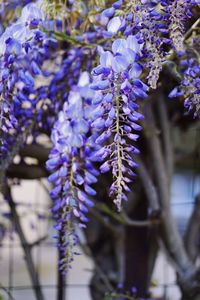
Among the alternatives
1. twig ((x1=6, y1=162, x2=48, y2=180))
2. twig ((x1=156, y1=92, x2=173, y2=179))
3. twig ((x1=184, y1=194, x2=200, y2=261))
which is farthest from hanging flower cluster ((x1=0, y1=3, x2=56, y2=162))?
twig ((x1=184, y1=194, x2=200, y2=261))

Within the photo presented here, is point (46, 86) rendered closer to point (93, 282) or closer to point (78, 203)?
point (78, 203)

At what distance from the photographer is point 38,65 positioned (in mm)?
1388

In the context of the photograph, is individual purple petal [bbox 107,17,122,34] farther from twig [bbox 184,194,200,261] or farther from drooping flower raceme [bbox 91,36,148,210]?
twig [bbox 184,194,200,261]

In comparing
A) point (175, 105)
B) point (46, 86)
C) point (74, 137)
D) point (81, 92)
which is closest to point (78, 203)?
point (74, 137)

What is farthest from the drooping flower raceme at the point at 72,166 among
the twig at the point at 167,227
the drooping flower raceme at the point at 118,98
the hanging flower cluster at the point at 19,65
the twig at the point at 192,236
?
the twig at the point at 192,236

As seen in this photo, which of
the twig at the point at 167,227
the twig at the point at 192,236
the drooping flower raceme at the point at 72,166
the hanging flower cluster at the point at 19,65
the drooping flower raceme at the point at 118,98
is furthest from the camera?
the twig at the point at 192,236

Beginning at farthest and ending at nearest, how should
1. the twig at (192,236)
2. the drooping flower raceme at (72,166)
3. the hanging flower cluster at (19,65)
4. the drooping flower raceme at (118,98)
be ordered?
1. the twig at (192,236)
2. the drooping flower raceme at (72,166)
3. the hanging flower cluster at (19,65)
4. the drooping flower raceme at (118,98)

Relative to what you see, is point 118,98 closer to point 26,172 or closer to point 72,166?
point 72,166

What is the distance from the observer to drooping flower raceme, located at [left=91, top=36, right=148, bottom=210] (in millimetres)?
982

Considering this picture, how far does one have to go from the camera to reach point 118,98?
0.99 metres

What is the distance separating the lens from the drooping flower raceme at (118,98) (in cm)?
98

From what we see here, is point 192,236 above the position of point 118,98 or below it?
below

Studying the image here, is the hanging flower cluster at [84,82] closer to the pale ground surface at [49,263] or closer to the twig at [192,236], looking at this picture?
the twig at [192,236]

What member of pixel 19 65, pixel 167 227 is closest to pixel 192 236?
pixel 167 227
